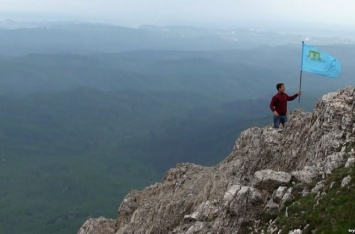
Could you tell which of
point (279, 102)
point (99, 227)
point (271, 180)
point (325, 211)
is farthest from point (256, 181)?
point (99, 227)

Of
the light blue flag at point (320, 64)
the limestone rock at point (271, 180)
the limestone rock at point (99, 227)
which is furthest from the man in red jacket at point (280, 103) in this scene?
the limestone rock at point (99, 227)

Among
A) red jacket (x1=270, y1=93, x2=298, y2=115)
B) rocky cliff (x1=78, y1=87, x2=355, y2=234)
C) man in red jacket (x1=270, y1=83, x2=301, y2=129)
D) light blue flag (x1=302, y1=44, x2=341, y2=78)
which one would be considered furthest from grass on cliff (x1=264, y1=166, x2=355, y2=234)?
light blue flag (x1=302, y1=44, x2=341, y2=78)

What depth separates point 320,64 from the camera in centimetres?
3572

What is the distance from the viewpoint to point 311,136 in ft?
108

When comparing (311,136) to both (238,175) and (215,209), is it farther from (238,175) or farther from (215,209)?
(215,209)

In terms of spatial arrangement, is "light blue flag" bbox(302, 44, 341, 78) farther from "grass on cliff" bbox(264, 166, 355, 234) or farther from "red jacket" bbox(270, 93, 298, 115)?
"grass on cliff" bbox(264, 166, 355, 234)

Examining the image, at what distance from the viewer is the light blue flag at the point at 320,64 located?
116 ft

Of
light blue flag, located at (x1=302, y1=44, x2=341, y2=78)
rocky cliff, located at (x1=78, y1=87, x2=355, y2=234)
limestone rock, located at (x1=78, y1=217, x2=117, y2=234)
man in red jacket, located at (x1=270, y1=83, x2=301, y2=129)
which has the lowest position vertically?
limestone rock, located at (x1=78, y1=217, x2=117, y2=234)

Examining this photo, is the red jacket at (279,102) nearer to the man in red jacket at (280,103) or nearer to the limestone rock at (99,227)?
the man in red jacket at (280,103)

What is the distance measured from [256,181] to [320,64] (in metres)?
13.0

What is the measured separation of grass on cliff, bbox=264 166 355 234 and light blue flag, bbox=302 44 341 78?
12.7 metres

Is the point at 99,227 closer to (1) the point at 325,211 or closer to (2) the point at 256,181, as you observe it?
(2) the point at 256,181

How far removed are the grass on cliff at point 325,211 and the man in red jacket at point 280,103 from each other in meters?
10.7

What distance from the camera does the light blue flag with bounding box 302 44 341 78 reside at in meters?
35.5
